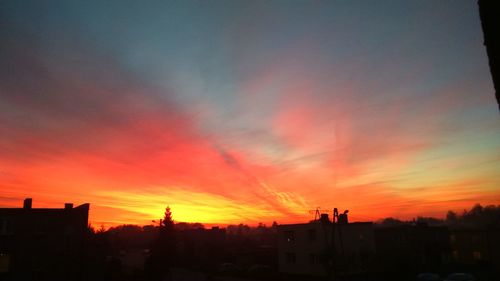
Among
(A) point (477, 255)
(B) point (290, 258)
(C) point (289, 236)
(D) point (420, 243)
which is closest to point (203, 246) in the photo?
(B) point (290, 258)

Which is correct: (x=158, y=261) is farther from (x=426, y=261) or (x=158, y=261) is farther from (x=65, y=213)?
(x=426, y=261)

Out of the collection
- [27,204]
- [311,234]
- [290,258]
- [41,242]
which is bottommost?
[290,258]

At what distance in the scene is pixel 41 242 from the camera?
52219 mm

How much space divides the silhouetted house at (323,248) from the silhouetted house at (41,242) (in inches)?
1357

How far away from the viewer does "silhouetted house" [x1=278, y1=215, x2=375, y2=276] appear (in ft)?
193

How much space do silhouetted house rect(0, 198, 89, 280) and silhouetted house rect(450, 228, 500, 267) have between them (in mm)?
69476

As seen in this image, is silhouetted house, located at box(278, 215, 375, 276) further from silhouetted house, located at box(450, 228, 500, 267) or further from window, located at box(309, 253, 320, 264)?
silhouetted house, located at box(450, 228, 500, 267)

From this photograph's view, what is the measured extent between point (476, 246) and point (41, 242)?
255 feet

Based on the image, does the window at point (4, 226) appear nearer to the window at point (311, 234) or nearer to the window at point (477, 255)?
the window at point (311, 234)

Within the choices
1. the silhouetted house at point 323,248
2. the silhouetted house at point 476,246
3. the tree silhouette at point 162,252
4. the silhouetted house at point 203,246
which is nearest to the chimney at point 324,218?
the silhouetted house at point 323,248

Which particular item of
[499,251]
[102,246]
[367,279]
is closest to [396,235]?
[499,251]

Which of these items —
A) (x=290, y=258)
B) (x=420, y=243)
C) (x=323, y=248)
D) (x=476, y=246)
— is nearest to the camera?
(x=323, y=248)

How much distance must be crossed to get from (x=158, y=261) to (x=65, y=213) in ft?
52.8

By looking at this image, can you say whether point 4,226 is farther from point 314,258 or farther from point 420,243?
point 420,243
